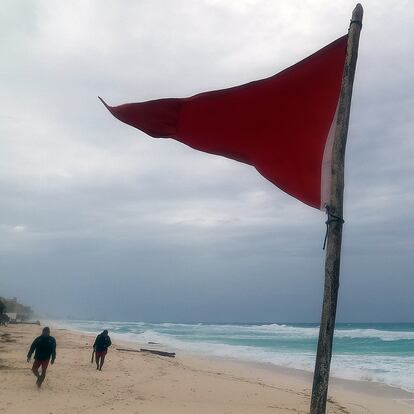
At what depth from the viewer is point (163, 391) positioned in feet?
47.8

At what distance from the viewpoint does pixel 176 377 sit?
17562 millimetres

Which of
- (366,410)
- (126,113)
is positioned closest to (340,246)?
(126,113)

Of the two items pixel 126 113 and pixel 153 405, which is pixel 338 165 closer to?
pixel 126 113

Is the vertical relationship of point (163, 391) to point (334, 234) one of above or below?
below

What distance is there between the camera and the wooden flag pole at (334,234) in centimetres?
361

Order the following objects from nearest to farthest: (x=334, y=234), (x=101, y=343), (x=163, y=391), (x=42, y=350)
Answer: (x=334, y=234) → (x=42, y=350) → (x=163, y=391) → (x=101, y=343)

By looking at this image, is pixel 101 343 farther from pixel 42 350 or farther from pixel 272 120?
pixel 272 120

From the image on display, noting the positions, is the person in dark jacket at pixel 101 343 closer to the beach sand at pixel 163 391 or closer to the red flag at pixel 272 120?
the beach sand at pixel 163 391

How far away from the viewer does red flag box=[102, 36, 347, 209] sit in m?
4.52

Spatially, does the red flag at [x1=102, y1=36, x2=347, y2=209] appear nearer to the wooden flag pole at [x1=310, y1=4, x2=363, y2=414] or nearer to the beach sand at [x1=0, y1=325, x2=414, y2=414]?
the wooden flag pole at [x1=310, y1=4, x2=363, y2=414]

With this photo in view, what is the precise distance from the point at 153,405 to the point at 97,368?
557cm

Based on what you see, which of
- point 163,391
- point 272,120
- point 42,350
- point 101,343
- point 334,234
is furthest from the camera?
point 101,343

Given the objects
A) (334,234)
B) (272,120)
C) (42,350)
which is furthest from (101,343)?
(334,234)

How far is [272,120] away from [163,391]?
1162 centimetres
